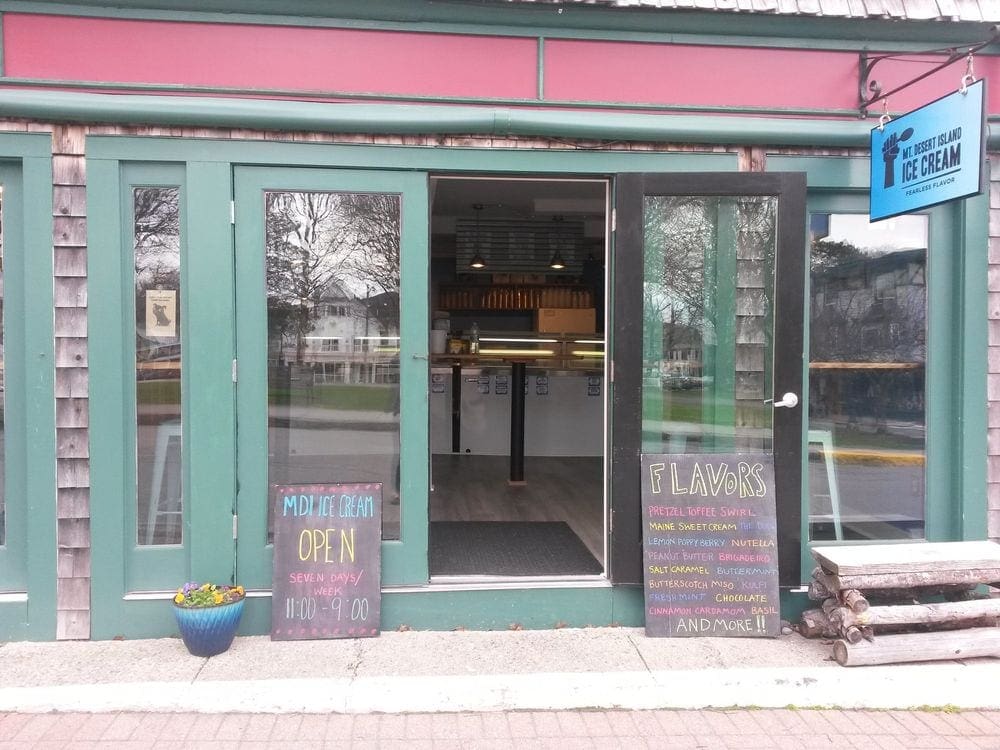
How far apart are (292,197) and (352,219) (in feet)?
1.15

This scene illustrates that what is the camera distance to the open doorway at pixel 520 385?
6.32 m

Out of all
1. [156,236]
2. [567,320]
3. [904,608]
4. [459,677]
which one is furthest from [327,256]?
[567,320]

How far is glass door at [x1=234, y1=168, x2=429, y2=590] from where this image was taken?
3854 mm

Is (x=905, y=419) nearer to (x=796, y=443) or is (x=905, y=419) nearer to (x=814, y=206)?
(x=796, y=443)

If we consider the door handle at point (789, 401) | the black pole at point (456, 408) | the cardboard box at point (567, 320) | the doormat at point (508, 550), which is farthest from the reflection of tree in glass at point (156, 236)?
the cardboard box at point (567, 320)

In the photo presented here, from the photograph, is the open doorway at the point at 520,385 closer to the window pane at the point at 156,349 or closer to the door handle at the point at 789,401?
the door handle at the point at 789,401

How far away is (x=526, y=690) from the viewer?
329 centimetres

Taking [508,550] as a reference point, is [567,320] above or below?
above

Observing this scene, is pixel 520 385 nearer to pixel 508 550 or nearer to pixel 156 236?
pixel 508 550

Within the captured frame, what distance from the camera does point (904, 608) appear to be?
3598mm

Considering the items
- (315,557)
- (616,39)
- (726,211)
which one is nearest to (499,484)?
(315,557)

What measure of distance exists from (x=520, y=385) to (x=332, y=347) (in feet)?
12.6

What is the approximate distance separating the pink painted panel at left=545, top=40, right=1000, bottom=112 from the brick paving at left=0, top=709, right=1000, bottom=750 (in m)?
3.29

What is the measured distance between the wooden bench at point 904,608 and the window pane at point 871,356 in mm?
563
